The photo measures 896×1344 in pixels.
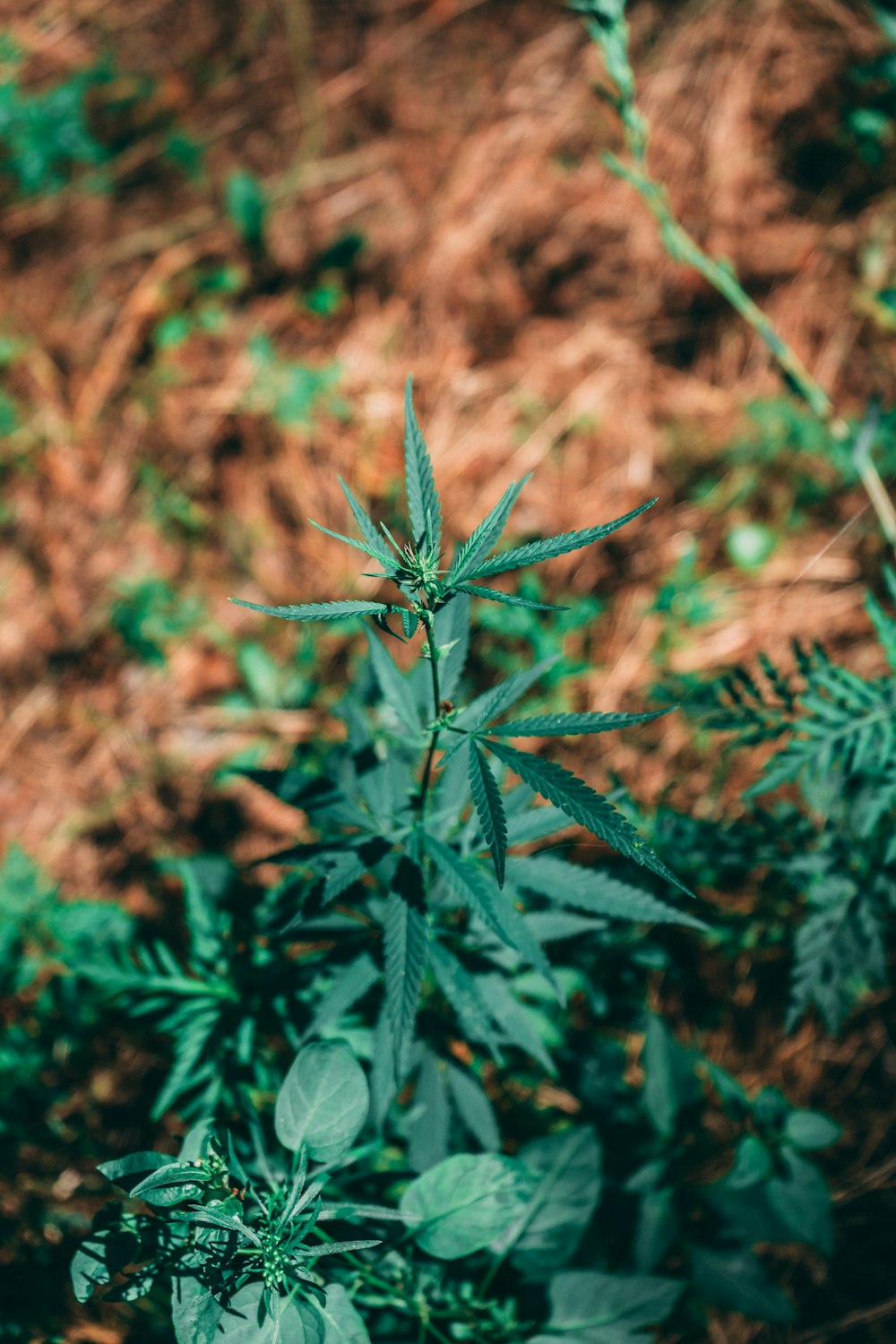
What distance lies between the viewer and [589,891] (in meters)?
1.27

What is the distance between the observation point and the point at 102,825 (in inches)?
97.1

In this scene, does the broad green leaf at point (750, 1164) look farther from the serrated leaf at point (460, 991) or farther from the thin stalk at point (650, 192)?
the thin stalk at point (650, 192)

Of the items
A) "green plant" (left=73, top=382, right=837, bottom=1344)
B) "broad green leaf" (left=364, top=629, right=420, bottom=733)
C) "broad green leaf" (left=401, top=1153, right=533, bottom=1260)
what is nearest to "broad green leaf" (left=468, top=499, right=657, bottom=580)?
"green plant" (left=73, top=382, right=837, bottom=1344)

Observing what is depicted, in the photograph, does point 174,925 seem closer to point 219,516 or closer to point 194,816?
point 194,816

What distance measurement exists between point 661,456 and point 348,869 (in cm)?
205

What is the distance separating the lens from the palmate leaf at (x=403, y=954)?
1.03m

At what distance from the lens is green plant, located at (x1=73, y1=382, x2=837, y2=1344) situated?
41.3 inches

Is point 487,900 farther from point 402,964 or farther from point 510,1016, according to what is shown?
point 510,1016

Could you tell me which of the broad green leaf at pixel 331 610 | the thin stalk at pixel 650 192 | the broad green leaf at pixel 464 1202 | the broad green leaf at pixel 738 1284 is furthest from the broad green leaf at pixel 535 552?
the broad green leaf at pixel 738 1284

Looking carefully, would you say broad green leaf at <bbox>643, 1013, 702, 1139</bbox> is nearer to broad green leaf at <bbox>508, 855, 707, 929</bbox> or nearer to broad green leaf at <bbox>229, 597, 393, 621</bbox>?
broad green leaf at <bbox>508, 855, 707, 929</bbox>

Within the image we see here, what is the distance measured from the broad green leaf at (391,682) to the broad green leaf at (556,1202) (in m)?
0.84

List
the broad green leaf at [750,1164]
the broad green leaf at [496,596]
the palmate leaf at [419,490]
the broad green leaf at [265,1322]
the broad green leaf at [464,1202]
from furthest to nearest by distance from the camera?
the broad green leaf at [750,1164], the broad green leaf at [464,1202], the broad green leaf at [265,1322], the palmate leaf at [419,490], the broad green leaf at [496,596]

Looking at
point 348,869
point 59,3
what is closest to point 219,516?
point 348,869

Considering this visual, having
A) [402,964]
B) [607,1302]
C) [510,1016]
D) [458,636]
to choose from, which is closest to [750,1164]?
[607,1302]
